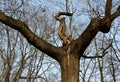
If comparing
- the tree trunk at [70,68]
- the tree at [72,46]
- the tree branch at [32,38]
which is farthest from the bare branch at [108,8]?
the tree branch at [32,38]

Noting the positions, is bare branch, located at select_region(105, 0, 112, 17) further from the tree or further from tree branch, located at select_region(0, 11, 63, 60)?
tree branch, located at select_region(0, 11, 63, 60)

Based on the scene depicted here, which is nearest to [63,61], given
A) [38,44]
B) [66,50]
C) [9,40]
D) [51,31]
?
[66,50]

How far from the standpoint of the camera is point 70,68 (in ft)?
25.6

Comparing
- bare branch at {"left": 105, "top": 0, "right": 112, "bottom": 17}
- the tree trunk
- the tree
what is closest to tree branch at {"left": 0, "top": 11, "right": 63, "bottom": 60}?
the tree

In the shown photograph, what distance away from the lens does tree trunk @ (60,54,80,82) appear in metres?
7.73

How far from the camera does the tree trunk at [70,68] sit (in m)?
7.73

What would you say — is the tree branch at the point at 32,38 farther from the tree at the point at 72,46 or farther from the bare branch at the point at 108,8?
the bare branch at the point at 108,8

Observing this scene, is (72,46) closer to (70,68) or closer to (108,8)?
(70,68)

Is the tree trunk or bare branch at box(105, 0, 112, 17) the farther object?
bare branch at box(105, 0, 112, 17)

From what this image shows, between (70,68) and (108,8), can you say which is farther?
(108,8)

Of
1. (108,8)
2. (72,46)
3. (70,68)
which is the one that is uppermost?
(108,8)

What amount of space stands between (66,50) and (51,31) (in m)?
15.9

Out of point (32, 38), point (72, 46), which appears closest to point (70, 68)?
point (72, 46)

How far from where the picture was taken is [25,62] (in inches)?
912
